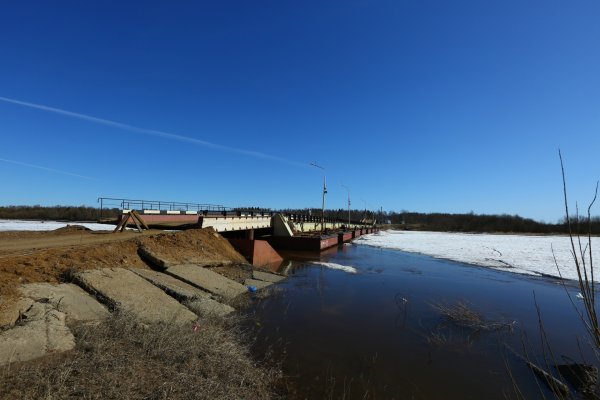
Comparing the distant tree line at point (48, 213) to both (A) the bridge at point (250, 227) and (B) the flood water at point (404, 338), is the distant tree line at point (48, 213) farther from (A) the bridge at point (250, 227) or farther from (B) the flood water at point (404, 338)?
(B) the flood water at point (404, 338)

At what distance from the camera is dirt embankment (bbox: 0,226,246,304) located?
1105 cm

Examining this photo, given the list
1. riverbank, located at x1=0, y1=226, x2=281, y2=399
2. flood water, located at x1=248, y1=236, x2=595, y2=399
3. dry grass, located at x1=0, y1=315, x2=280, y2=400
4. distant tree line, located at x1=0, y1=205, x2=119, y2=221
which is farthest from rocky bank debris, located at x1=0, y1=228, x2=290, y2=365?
distant tree line, located at x1=0, y1=205, x2=119, y2=221

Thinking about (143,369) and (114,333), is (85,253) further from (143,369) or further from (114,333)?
(143,369)

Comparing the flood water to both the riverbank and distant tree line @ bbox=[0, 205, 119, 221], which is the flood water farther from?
distant tree line @ bbox=[0, 205, 119, 221]

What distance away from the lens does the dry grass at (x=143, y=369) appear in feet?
19.4

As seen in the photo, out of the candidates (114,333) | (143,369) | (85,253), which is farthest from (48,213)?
(143,369)

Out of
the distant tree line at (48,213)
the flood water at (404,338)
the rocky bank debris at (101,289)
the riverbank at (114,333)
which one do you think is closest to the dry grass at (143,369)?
the riverbank at (114,333)

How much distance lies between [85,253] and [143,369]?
8.67m

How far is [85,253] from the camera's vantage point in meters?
14.1

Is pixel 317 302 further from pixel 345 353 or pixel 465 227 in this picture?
pixel 465 227

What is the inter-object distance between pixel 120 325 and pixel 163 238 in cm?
1202

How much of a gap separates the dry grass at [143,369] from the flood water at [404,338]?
1252 mm

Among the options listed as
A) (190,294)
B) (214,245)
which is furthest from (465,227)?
(190,294)

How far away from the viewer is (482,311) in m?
16.5
